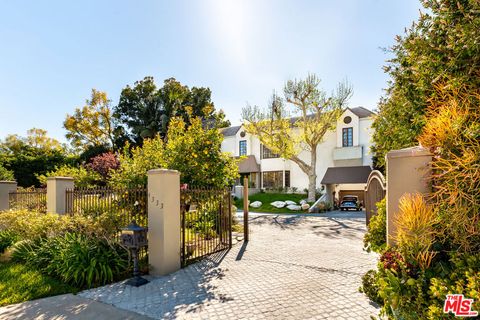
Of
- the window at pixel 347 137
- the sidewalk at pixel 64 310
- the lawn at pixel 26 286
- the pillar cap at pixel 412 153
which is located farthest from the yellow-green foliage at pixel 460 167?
the window at pixel 347 137

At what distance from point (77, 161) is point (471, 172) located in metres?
35.1

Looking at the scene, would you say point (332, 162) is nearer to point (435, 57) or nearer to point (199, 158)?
point (199, 158)

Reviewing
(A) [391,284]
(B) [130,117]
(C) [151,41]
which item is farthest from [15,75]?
(B) [130,117]

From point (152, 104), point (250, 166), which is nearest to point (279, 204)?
point (250, 166)

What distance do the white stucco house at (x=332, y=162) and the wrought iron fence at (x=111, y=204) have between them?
2064 centimetres

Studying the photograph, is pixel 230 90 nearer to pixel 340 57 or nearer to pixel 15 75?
pixel 340 57

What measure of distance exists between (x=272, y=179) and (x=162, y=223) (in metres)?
26.2

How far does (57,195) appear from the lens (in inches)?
348

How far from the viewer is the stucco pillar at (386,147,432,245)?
379 cm

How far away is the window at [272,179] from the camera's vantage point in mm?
31519

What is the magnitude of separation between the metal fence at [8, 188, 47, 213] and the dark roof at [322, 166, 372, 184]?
72.3 feet

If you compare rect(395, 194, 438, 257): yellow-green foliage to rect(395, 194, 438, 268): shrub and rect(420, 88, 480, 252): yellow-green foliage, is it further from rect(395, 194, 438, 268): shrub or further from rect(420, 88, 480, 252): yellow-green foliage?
rect(420, 88, 480, 252): yellow-green foliage

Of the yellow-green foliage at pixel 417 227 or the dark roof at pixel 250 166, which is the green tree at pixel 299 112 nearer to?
the dark roof at pixel 250 166

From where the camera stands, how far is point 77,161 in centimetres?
3128
